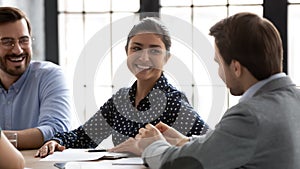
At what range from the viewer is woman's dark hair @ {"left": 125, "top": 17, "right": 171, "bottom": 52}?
8.34 feet

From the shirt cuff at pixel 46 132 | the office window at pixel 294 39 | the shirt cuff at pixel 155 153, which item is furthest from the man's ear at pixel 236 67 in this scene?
the office window at pixel 294 39

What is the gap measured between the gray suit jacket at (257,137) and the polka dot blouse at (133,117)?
0.73 m

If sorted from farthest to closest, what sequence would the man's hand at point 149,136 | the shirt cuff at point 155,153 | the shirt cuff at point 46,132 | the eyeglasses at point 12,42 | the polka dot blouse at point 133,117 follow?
1. the eyeglasses at point 12,42
2. the shirt cuff at point 46,132
3. the polka dot blouse at point 133,117
4. the man's hand at point 149,136
5. the shirt cuff at point 155,153

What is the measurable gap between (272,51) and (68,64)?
8.63ft

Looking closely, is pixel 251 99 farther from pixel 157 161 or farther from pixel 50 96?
pixel 50 96

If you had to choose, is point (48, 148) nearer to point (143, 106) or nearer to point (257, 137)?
point (143, 106)

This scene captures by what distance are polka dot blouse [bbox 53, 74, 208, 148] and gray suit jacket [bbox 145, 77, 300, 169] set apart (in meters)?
0.73

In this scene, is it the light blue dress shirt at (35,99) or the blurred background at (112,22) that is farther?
the blurred background at (112,22)

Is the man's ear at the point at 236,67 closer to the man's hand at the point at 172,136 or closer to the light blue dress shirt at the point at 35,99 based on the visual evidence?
the man's hand at the point at 172,136

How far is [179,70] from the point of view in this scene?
2598 mm

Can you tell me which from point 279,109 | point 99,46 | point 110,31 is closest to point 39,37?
point 110,31

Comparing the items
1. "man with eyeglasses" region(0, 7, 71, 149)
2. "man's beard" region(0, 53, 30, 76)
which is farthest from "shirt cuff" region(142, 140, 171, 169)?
"man's beard" region(0, 53, 30, 76)

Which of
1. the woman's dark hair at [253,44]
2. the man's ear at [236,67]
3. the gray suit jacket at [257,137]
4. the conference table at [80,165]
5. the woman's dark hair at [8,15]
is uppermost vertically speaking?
the woman's dark hair at [8,15]

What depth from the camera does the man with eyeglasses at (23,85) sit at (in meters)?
2.84
